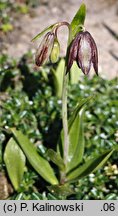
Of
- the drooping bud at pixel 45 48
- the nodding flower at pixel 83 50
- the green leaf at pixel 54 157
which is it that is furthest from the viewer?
the green leaf at pixel 54 157

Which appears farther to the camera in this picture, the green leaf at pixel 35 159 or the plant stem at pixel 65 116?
the green leaf at pixel 35 159

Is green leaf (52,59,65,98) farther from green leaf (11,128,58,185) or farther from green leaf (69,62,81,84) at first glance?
green leaf (11,128,58,185)

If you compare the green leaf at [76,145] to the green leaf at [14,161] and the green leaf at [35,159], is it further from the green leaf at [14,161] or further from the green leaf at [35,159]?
the green leaf at [14,161]

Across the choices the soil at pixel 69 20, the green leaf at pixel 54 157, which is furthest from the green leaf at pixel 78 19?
the soil at pixel 69 20

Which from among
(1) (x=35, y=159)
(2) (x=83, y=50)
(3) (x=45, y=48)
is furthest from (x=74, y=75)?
(2) (x=83, y=50)

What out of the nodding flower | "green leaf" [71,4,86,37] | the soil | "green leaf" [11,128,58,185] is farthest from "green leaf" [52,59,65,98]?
the nodding flower

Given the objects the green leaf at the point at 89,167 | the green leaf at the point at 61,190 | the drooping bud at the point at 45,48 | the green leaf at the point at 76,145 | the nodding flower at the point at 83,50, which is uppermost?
the drooping bud at the point at 45,48

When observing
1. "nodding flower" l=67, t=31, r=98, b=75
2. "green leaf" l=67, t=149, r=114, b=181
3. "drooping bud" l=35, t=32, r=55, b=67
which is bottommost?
"green leaf" l=67, t=149, r=114, b=181
